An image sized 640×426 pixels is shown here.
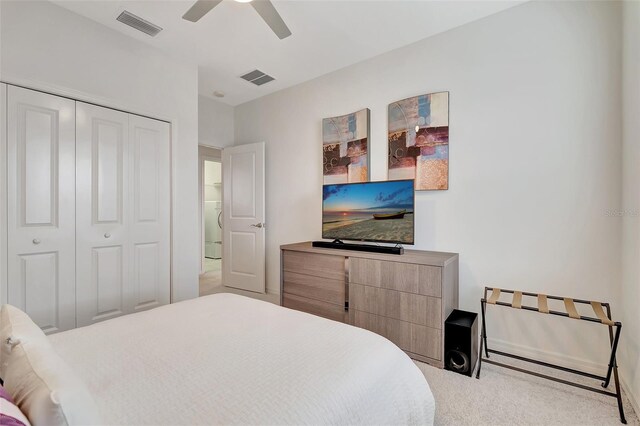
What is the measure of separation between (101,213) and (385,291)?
2.51m

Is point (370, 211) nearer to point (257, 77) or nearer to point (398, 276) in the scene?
point (398, 276)

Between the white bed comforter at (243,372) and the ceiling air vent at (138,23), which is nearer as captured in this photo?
the white bed comforter at (243,372)

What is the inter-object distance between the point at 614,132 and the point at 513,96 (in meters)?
0.68

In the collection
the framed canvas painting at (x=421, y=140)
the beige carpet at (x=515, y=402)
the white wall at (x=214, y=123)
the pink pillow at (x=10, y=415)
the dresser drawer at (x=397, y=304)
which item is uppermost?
the white wall at (x=214, y=123)

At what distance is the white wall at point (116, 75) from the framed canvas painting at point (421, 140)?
214cm

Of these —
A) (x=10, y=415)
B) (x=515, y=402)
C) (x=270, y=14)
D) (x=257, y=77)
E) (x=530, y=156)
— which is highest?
(x=257, y=77)

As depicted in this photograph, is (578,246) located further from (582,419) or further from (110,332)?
(110,332)

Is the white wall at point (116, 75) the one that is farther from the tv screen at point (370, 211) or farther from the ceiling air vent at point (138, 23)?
the tv screen at point (370, 211)

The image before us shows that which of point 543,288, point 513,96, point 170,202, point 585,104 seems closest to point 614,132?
point 585,104

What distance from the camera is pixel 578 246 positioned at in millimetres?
2096

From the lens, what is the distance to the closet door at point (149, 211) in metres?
2.79

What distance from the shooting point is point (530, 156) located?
2252 mm

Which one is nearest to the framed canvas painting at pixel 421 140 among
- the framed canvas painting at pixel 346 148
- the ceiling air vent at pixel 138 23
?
the framed canvas painting at pixel 346 148

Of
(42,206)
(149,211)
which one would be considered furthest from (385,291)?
(42,206)
